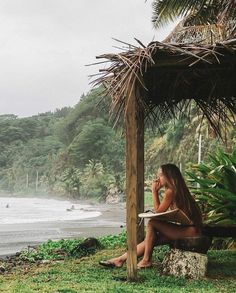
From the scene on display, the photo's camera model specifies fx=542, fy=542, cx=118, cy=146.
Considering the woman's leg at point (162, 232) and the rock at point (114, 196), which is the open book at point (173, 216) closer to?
the woman's leg at point (162, 232)

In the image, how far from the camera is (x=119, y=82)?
586 centimetres

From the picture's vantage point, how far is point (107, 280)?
19.4 feet

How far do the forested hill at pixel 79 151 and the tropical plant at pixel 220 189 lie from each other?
16.8 meters

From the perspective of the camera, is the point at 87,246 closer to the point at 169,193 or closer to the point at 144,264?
the point at 144,264

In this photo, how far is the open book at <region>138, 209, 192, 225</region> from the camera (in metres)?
6.24

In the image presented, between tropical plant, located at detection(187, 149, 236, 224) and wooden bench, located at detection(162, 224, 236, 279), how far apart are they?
54.8 inches

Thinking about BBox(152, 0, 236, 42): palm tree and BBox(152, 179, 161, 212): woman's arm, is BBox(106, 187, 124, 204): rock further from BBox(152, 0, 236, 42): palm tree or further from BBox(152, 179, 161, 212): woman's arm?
BBox(152, 179, 161, 212): woman's arm

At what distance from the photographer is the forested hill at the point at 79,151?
4475 cm

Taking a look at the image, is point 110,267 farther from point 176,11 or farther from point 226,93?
point 176,11

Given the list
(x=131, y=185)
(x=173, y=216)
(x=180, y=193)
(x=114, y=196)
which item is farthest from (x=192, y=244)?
(x=114, y=196)

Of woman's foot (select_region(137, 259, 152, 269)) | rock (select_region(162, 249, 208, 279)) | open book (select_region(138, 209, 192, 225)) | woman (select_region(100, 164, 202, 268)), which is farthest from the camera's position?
woman's foot (select_region(137, 259, 152, 269))

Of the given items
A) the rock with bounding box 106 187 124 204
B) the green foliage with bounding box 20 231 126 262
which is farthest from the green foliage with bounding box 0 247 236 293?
the rock with bounding box 106 187 124 204

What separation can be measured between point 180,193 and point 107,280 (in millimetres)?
1335

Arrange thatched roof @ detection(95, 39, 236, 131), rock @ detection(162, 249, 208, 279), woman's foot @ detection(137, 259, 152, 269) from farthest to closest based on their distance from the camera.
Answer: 1. woman's foot @ detection(137, 259, 152, 269)
2. rock @ detection(162, 249, 208, 279)
3. thatched roof @ detection(95, 39, 236, 131)
